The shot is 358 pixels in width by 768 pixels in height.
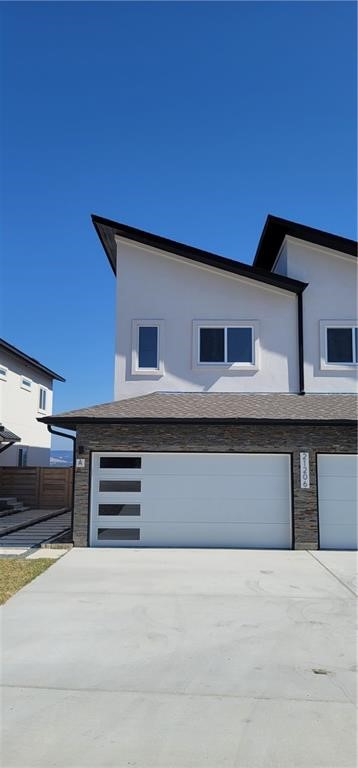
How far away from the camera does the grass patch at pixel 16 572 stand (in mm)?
7980

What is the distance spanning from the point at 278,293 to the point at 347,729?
11477 millimetres

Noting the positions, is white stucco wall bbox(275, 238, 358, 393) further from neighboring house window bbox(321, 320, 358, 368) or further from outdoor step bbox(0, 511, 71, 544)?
outdoor step bbox(0, 511, 71, 544)

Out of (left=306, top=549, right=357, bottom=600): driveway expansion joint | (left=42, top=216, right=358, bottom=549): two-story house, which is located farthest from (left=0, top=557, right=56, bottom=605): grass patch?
(left=306, top=549, right=357, bottom=600): driveway expansion joint

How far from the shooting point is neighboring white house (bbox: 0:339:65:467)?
789 inches

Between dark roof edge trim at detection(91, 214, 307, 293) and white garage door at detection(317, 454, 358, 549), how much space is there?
4666mm

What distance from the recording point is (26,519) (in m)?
16.0

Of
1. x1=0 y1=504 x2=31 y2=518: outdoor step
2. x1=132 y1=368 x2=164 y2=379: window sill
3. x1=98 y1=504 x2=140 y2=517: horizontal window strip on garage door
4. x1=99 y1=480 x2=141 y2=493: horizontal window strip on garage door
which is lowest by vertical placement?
x1=0 y1=504 x2=31 y2=518: outdoor step

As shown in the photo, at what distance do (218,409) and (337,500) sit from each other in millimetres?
3383

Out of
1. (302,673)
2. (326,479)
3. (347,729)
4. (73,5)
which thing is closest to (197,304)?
(326,479)

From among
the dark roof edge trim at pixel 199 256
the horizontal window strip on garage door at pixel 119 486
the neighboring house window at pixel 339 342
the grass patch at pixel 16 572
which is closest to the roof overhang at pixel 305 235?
the dark roof edge trim at pixel 199 256

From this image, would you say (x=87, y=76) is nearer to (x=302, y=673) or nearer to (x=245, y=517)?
(x=245, y=517)

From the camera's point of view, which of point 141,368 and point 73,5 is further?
point 141,368

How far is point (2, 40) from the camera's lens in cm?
1069

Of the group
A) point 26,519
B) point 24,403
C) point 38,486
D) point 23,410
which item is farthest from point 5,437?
point 24,403
